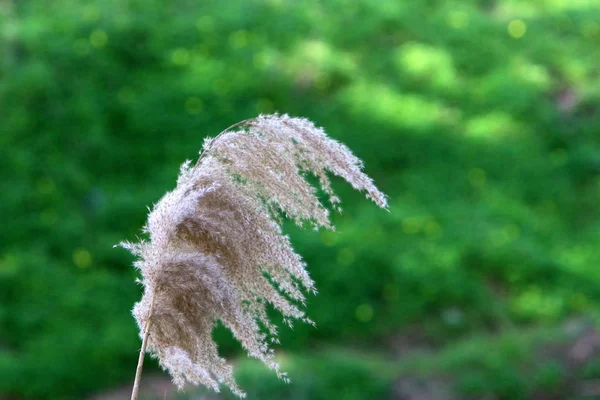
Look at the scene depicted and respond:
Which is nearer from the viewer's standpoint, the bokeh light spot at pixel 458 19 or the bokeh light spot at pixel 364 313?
the bokeh light spot at pixel 364 313

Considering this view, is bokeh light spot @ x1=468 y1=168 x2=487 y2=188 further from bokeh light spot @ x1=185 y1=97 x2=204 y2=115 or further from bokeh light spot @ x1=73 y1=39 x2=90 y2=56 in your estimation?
bokeh light spot @ x1=73 y1=39 x2=90 y2=56

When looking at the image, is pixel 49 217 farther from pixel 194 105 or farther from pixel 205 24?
pixel 205 24

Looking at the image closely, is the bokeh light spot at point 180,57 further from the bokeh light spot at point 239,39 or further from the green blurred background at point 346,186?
the bokeh light spot at point 239,39

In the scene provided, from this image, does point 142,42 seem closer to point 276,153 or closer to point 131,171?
point 131,171

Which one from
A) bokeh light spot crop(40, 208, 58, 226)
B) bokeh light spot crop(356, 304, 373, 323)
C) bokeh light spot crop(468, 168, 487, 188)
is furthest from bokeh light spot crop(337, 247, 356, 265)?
bokeh light spot crop(40, 208, 58, 226)

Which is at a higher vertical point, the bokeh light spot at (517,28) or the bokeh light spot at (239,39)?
the bokeh light spot at (517,28)

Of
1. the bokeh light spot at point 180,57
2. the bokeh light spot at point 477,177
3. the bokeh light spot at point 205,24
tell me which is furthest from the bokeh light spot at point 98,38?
the bokeh light spot at point 477,177

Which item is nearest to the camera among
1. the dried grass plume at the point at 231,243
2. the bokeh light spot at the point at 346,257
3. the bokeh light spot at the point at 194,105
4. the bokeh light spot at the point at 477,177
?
the dried grass plume at the point at 231,243
